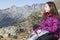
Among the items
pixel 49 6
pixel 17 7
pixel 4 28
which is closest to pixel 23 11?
pixel 17 7

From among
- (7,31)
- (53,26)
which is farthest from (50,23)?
(7,31)

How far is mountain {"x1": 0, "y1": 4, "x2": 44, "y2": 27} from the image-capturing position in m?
4.99

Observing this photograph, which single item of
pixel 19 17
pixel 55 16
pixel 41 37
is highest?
pixel 19 17

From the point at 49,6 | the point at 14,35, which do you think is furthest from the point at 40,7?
the point at 49,6

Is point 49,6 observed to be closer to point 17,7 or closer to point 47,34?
point 47,34

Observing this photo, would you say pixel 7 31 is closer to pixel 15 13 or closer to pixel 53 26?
pixel 15 13

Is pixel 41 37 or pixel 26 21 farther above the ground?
pixel 26 21

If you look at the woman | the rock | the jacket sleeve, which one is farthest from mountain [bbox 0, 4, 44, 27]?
the jacket sleeve

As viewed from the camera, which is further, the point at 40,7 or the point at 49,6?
the point at 40,7

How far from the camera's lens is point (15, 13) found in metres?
5.10

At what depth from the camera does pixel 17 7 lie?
5.03 meters

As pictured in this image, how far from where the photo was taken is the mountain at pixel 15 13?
4.99 meters

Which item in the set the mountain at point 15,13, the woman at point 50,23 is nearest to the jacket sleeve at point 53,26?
the woman at point 50,23

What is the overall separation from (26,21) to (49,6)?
129 centimetres
